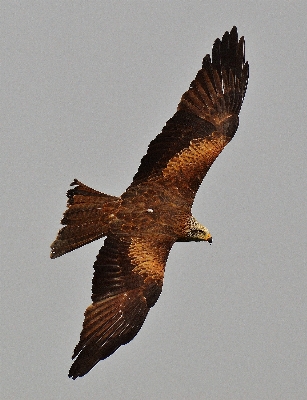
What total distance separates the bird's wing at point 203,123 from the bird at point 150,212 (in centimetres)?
2

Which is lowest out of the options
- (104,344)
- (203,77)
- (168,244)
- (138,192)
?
(104,344)

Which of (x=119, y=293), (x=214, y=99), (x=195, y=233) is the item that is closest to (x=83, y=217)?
(x=119, y=293)

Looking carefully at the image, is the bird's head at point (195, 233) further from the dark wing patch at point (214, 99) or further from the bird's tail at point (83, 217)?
the dark wing patch at point (214, 99)

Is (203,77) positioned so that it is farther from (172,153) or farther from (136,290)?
(136,290)

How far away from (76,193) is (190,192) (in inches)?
90.2

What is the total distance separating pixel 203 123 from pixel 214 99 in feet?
2.03

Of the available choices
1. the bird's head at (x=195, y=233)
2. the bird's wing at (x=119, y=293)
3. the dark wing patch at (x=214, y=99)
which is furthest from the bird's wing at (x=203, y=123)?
the bird's wing at (x=119, y=293)

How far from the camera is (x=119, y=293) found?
18.8 meters

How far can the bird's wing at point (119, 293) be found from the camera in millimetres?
18234

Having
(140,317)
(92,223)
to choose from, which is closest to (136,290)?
(140,317)

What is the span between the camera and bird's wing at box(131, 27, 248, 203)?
21.3 m

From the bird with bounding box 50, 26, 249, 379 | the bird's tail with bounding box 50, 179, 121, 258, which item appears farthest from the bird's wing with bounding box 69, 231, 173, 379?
the bird's tail with bounding box 50, 179, 121, 258

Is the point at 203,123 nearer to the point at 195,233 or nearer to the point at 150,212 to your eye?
the point at 195,233

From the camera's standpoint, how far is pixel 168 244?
19766mm
